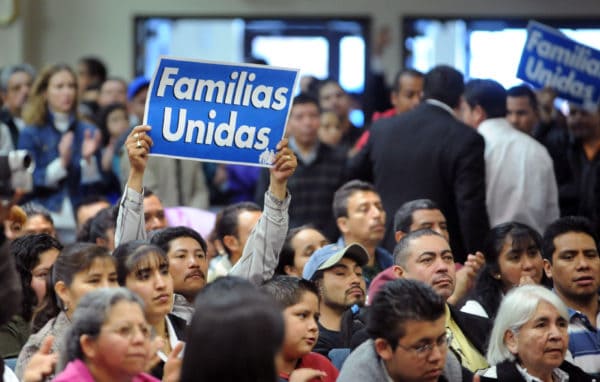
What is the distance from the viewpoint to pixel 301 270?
7773 mm

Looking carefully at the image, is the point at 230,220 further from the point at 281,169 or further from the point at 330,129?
the point at 330,129

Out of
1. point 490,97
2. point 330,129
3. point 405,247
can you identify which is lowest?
point 330,129

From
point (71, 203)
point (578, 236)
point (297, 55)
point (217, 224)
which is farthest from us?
point (297, 55)

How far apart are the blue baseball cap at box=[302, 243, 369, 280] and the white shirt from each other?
1.97 meters

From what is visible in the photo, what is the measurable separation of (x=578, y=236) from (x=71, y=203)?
14.5ft

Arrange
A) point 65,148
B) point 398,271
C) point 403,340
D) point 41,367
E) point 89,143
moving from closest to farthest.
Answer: point 41,367 < point 403,340 < point 398,271 < point 65,148 < point 89,143

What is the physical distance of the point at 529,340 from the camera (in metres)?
6.14

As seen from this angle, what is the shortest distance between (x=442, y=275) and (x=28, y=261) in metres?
1.97

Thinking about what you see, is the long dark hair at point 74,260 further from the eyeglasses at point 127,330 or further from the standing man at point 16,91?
the standing man at point 16,91

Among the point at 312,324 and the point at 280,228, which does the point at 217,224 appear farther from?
the point at 312,324

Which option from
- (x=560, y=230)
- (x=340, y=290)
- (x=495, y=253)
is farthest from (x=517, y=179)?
(x=340, y=290)

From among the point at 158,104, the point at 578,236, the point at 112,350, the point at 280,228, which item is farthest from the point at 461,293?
the point at 112,350

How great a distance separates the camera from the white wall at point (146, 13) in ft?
51.4

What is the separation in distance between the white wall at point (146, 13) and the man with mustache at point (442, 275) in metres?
8.81
